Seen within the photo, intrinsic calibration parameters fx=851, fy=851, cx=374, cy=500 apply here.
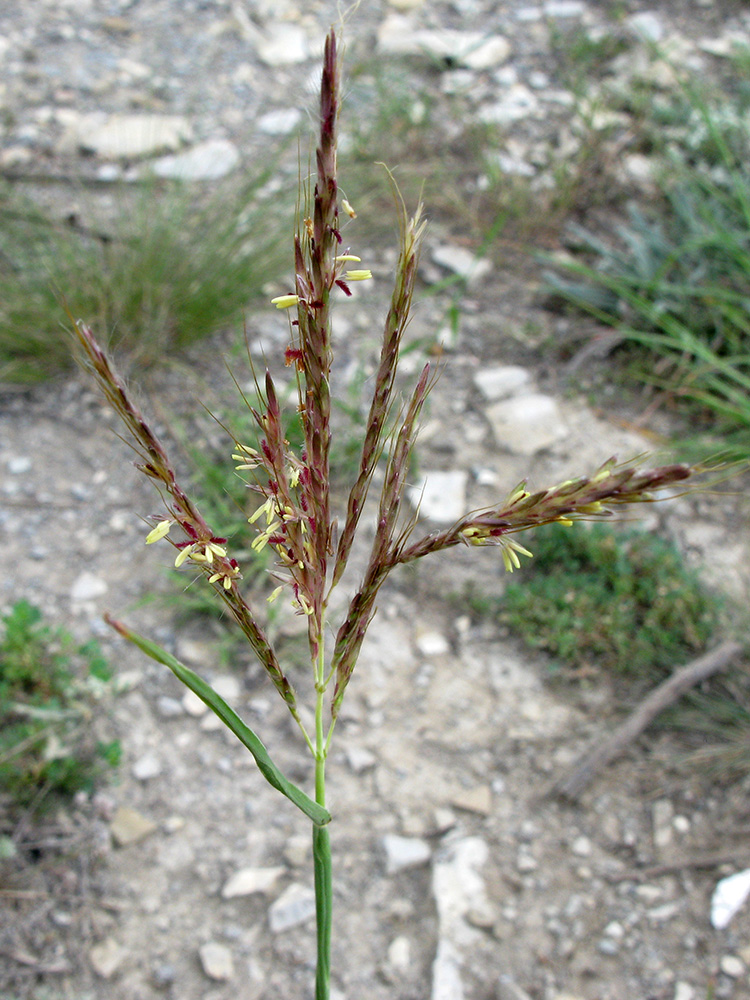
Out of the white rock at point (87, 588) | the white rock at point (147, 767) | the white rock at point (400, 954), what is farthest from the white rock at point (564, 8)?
the white rock at point (400, 954)

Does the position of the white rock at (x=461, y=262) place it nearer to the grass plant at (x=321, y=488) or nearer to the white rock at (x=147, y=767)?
the white rock at (x=147, y=767)

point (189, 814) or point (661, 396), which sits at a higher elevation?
point (661, 396)

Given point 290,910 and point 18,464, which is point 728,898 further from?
point 18,464

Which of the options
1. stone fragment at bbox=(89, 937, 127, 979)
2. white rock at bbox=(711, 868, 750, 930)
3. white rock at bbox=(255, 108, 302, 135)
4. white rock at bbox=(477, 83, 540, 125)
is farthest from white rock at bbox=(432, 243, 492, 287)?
stone fragment at bbox=(89, 937, 127, 979)

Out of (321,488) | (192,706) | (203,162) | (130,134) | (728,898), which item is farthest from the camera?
(130,134)

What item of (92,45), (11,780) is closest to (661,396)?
(11,780)

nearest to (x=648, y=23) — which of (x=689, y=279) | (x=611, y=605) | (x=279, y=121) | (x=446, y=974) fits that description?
(x=279, y=121)

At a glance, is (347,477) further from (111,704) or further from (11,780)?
(11,780)
